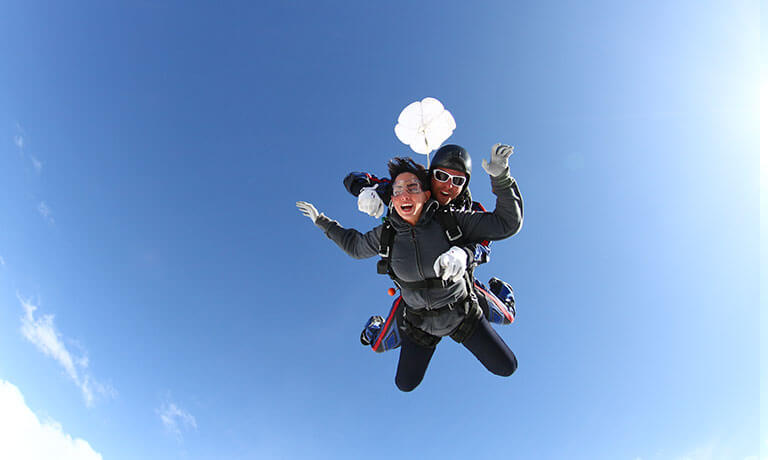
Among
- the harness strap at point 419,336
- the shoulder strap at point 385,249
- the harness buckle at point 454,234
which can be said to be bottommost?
the harness strap at point 419,336

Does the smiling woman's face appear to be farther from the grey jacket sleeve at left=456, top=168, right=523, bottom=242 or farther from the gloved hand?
the gloved hand

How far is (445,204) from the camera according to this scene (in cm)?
369

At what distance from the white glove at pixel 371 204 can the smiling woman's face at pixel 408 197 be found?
0.18 meters

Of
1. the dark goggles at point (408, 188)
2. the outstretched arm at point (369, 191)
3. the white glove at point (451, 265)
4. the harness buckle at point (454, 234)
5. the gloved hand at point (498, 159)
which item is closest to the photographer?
the gloved hand at point (498, 159)

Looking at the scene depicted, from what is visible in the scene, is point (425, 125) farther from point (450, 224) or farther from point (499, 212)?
point (499, 212)

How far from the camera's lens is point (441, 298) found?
362 centimetres

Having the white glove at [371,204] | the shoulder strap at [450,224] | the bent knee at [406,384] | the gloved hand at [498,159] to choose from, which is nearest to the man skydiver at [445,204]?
the white glove at [371,204]

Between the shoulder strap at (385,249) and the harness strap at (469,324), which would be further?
the harness strap at (469,324)

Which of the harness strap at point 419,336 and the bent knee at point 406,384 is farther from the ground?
the harness strap at point 419,336

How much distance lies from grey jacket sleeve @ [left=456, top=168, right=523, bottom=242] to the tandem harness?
0.11m

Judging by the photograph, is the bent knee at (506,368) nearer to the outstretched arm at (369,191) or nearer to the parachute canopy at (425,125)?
the outstretched arm at (369,191)

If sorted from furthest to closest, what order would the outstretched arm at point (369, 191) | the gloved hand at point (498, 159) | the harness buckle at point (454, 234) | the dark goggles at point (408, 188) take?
the outstretched arm at point (369, 191)
the dark goggles at point (408, 188)
the harness buckle at point (454, 234)
the gloved hand at point (498, 159)

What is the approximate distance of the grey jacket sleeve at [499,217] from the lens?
310 centimetres

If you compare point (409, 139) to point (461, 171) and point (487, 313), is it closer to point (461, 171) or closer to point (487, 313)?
point (461, 171)
